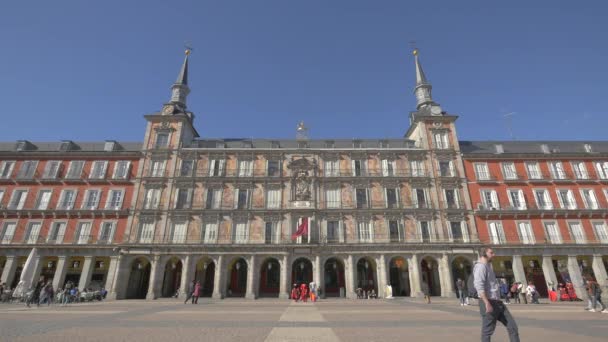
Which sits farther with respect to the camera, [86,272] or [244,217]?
[244,217]

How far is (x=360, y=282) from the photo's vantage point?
31469 millimetres

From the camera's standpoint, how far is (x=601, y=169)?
32.9 m

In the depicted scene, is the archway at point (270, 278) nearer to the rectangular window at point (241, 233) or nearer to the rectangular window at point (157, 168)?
the rectangular window at point (241, 233)

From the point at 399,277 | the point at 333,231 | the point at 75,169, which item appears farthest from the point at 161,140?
the point at 399,277

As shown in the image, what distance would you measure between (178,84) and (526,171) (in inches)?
1693

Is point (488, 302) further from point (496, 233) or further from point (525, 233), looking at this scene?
point (525, 233)

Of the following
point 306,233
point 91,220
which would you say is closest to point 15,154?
point 91,220

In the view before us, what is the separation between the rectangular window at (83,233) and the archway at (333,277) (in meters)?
24.2

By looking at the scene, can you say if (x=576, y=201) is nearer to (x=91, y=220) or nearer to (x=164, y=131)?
(x=164, y=131)

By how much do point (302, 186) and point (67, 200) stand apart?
24.6 m

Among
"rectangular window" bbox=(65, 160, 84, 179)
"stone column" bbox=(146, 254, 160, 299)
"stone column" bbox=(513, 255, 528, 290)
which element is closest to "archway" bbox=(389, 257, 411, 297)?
"stone column" bbox=(513, 255, 528, 290)

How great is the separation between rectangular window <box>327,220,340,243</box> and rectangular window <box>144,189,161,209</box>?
17870mm

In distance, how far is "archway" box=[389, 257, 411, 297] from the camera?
30.0 m

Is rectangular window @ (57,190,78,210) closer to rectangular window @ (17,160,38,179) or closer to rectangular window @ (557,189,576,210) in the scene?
rectangular window @ (17,160,38,179)
